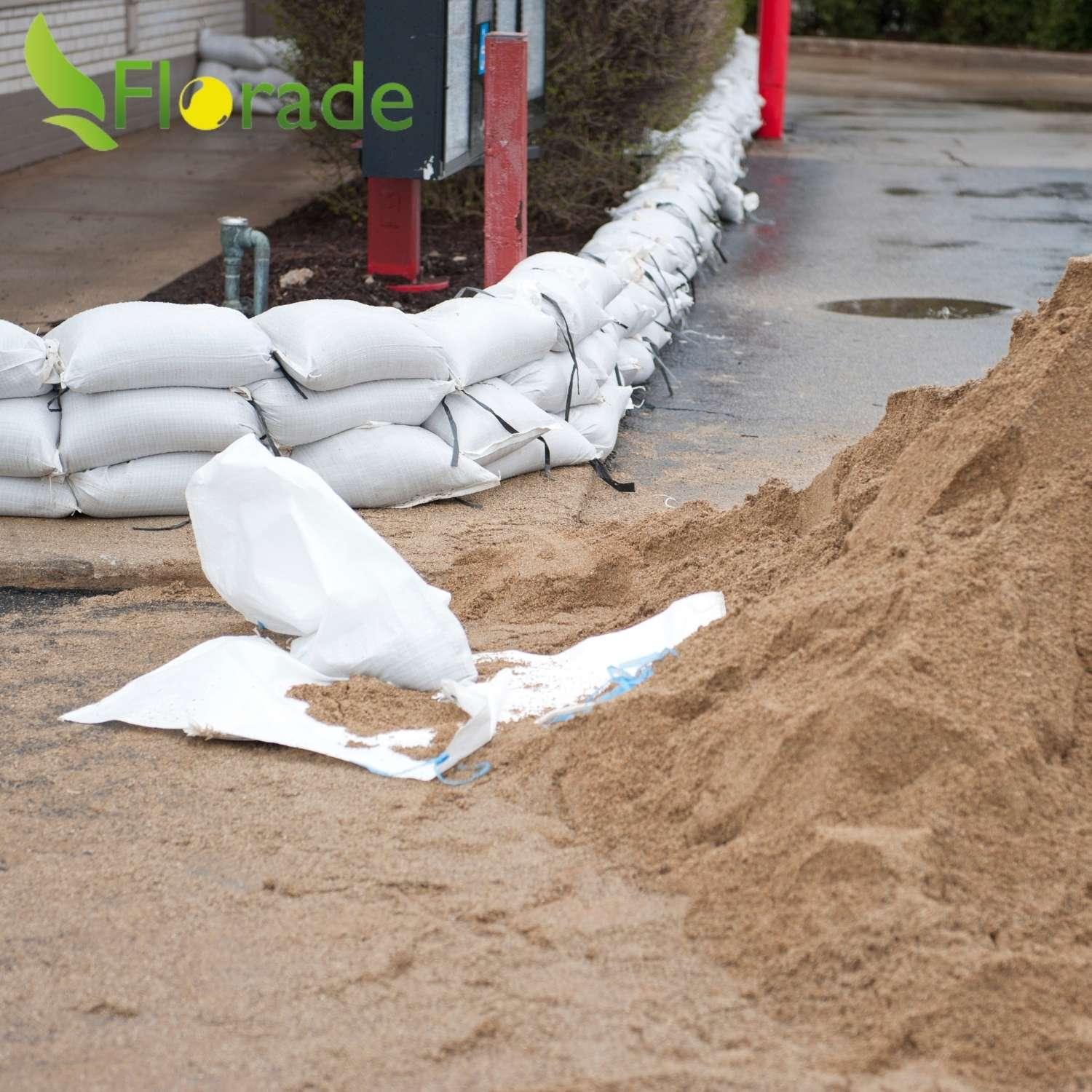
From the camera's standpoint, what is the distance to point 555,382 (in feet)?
18.6

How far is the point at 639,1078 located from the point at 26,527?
3.17m

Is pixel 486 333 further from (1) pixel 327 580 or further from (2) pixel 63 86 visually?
(2) pixel 63 86

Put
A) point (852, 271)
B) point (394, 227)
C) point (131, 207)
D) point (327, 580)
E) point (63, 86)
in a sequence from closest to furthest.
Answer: point (327, 580) < point (394, 227) < point (852, 271) < point (131, 207) < point (63, 86)

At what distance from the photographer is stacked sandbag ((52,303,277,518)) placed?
15.5 ft

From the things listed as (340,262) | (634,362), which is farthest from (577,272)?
(340,262)

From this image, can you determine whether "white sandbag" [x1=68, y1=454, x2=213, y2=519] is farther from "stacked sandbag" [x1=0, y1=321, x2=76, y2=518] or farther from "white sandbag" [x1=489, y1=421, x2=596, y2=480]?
"white sandbag" [x1=489, y1=421, x2=596, y2=480]

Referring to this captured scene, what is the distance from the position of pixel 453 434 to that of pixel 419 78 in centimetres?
264

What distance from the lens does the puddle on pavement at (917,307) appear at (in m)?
8.79

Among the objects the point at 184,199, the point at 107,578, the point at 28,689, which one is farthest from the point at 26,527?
the point at 184,199

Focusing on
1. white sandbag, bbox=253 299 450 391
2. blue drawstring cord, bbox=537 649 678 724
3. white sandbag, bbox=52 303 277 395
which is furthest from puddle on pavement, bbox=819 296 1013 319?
blue drawstring cord, bbox=537 649 678 724

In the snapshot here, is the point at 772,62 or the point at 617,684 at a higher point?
the point at 772,62

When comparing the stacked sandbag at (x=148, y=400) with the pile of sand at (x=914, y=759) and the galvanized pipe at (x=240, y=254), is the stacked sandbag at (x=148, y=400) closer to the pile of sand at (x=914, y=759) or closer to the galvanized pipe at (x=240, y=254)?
the galvanized pipe at (x=240, y=254)

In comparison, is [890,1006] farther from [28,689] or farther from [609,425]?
[609,425]

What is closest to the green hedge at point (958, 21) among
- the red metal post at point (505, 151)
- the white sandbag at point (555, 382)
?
the red metal post at point (505, 151)
